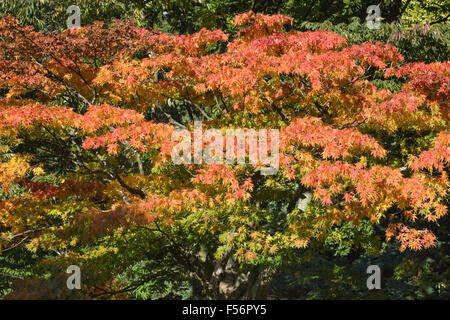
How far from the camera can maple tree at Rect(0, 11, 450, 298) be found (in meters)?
7.32

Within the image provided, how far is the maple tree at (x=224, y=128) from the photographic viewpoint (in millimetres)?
7316

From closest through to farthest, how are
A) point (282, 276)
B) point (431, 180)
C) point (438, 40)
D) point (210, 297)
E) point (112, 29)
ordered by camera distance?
point (431, 180) → point (112, 29) → point (210, 297) → point (438, 40) → point (282, 276)

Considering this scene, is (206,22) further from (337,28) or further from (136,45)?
(136,45)

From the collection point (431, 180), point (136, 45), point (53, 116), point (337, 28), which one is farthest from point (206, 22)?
point (431, 180)

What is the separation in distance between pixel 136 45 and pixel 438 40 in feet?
22.0

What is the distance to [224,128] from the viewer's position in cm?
789

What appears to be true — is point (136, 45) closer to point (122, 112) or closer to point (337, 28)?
point (122, 112)

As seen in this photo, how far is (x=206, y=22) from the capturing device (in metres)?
14.2

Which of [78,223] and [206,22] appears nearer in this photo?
[78,223]

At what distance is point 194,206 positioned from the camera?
25.3ft

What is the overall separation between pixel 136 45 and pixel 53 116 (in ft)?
7.91

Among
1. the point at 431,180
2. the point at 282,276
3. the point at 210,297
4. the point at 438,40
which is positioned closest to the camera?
the point at 431,180
